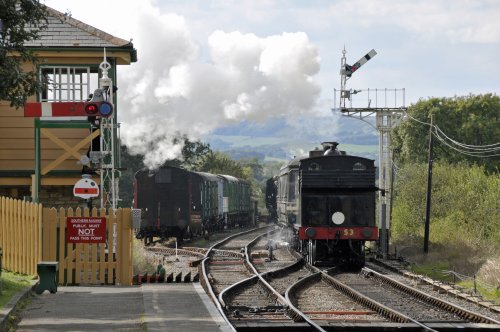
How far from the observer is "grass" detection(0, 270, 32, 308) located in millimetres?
14484

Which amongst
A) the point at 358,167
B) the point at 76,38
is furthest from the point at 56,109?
the point at 358,167

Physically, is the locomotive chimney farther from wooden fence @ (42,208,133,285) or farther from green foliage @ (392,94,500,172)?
green foliage @ (392,94,500,172)

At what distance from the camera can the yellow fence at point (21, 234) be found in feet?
61.1

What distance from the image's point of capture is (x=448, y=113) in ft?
253

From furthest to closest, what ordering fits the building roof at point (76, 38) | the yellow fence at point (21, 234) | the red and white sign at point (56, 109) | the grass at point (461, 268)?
the building roof at point (76, 38)
the grass at point (461, 268)
the red and white sign at point (56, 109)
the yellow fence at point (21, 234)

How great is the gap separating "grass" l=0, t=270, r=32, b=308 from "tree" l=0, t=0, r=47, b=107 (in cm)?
284

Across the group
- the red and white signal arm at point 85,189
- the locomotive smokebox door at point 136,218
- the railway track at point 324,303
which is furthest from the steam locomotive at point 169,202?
the locomotive smokebox door at point 136,218

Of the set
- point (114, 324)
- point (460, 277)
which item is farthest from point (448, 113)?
point (114, 324)

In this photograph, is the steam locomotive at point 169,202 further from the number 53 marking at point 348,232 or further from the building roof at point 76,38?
the building roof at point 76,38

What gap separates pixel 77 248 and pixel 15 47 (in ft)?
16.9

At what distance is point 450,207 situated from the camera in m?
39.2

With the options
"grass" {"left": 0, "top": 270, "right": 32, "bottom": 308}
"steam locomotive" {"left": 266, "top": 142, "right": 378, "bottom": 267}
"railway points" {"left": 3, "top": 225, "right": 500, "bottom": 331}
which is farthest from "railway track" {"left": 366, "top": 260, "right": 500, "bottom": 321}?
"grass" {"left": 0, "top": 270, "right": 32, "bottom": 308}

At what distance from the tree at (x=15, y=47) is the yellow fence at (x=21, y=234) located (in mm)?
4337

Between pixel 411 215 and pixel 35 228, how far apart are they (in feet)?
77.0
